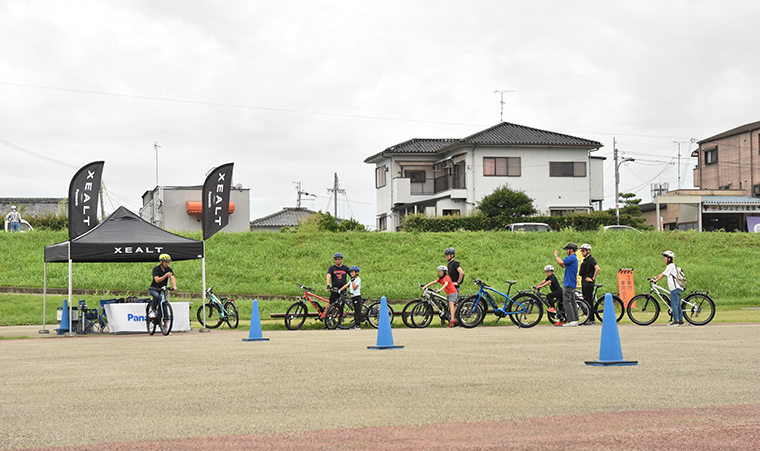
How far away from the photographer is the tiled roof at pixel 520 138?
4862cm

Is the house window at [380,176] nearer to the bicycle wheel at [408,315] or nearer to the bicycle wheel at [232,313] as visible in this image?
the bicycle wheel at [232,313]

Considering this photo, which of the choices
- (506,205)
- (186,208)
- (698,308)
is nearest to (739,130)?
(506,205)

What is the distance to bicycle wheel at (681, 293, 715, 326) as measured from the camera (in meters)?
16.9

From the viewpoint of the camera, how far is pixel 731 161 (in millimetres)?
55438

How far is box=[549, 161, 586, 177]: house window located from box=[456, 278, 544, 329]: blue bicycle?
33340 millimetres

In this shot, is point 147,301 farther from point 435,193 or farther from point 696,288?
point 435,193

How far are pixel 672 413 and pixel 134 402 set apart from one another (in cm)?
448

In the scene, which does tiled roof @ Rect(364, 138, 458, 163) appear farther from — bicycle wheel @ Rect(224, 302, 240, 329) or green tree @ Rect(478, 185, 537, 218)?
bicycle wheel @ Rect(224, 302, 240, 329)

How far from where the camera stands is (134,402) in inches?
266

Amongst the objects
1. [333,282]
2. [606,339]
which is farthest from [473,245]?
[606,339]

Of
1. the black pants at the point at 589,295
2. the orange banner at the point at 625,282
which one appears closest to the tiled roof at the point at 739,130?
the orange banner at the point at 625,282

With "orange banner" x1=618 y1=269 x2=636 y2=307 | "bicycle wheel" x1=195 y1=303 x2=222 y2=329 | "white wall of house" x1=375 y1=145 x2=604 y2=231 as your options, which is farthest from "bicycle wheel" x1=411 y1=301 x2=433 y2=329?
"white wall of house" x1=375 y1=145 x2=604 y2=231

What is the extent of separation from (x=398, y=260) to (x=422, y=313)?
55.8 feet

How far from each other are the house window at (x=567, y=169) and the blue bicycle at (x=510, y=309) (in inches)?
1313
